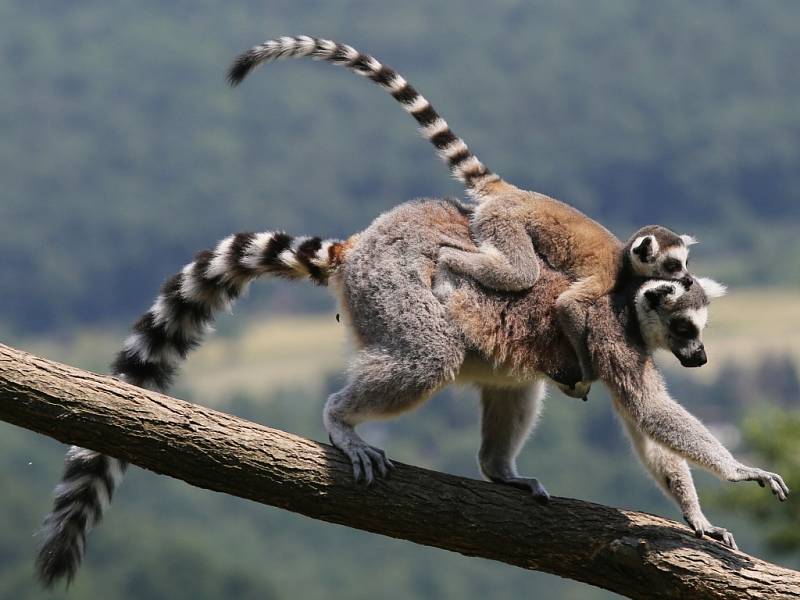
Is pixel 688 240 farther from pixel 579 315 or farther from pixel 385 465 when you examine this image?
pixel 385 465

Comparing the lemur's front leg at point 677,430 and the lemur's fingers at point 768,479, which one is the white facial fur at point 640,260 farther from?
the lemur's fingers at point 768,479

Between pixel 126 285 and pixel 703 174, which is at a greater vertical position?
pixel 703 174

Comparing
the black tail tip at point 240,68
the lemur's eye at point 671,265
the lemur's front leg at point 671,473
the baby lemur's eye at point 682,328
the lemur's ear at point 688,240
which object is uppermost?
the black tail tip at point 240,68

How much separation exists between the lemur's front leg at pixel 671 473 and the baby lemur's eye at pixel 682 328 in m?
0.66

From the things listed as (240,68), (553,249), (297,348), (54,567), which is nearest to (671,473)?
(553,249)

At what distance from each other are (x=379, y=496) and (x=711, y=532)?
80.3 inches

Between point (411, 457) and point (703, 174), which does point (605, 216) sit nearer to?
point (703, 174)

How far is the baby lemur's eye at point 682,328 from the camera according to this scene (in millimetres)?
8367

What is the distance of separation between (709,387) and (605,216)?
176ft

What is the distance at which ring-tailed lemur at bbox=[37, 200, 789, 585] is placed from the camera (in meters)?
7.84

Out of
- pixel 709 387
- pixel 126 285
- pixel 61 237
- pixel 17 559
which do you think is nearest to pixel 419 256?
pixel 17 559

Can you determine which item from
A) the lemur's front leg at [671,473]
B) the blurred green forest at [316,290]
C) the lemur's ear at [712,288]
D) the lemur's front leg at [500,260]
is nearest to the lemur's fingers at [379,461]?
the lemur's front leg at [500,260]

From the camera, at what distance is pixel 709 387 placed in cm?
11438

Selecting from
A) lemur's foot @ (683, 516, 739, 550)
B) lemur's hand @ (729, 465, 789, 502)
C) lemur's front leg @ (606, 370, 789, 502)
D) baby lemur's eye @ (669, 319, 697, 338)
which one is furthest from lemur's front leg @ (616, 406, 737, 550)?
baby lemur's eye @ (669, 319, 697, 338)
